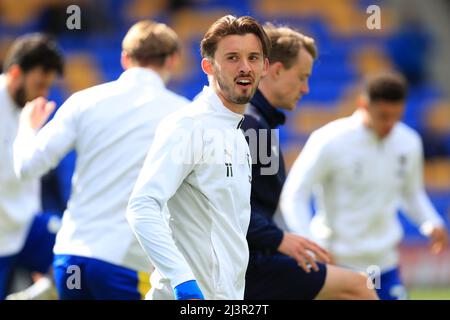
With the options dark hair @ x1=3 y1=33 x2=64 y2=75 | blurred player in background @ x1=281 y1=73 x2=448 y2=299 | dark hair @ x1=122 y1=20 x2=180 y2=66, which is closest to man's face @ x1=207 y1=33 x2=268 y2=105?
dark hair @ x1=122 y1=20 x2=180 y2=66

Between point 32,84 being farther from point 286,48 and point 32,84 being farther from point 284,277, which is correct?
point 284,277

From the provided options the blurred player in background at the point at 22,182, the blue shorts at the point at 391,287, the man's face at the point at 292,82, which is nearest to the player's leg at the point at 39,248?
the blurred player in background at the point at 22,182

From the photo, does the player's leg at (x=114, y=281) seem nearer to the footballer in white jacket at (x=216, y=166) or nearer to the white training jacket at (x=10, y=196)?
the footballer in white jacket at (x=216, y=166)

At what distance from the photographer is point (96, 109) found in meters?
5.87

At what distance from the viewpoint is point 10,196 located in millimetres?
7711

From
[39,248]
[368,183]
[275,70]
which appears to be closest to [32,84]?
[39,248]

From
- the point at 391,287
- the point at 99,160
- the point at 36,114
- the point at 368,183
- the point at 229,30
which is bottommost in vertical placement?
the point at 391,287

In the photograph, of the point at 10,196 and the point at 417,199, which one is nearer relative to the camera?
the point at 10,196

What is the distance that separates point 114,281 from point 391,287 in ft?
9.70

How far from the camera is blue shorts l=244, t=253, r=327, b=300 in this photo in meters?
5.57

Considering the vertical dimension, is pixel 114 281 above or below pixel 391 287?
above

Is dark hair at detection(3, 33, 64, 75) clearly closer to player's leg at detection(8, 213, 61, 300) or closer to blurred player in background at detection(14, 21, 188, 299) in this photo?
player's leg at detection(8, 213, 61, 300)
